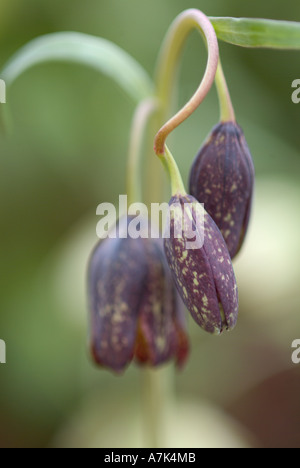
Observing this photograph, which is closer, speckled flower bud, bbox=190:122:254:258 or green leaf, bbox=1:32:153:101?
speckled flower bud, bbox=190:122:254:258

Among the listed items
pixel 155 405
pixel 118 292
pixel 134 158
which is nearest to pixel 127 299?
pixel 118 292

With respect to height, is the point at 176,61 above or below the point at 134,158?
above

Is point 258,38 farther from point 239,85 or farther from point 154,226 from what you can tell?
point 239,85

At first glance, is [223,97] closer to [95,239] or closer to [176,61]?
[176,61]

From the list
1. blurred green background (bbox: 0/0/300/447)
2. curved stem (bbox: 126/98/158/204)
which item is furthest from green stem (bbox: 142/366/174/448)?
curved stem (bbox: 126/98/158/204)

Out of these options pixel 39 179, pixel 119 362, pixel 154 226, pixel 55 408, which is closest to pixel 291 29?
pixel 154 226

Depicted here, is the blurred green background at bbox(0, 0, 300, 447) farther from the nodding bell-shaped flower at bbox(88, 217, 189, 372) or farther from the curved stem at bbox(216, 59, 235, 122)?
the curved stem at bbox(216, 59, 235, 122)
